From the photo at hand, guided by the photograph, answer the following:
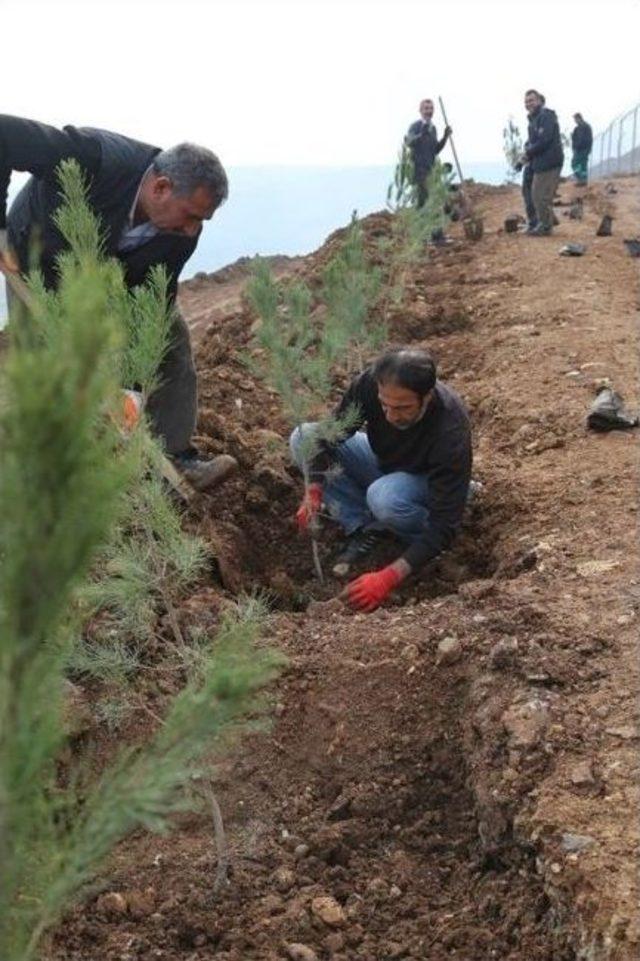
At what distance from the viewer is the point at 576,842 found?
2.02 metres

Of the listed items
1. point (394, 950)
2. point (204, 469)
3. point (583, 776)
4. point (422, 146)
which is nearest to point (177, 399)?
point (204, 469)

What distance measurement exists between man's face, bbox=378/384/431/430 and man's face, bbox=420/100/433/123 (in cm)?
777

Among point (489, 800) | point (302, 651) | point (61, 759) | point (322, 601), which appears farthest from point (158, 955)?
point (322, 601)

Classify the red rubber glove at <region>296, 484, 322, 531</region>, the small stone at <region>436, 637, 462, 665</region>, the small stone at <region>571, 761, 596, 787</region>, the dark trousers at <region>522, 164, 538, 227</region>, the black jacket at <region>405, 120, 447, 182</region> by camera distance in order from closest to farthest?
1. the small stone at <region>571, 761, 596, 787</region>
2. the small stone at <region>436, 637, 462, 665</region>
3. the red rubber glove at <region>296, 484, 322, 531</region>
4. the black jacket at <region>405, 120, 447, 182</region>
5. the dark trousers at <region>522, 164, 538, 227</region>

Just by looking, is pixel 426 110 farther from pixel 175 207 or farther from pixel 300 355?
pixel 175 207

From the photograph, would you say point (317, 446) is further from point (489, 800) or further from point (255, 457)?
point (489, 800)

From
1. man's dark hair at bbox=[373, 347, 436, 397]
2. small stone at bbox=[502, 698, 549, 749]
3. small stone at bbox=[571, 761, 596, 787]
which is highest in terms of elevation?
man's dark hair at bbox=[373, 347, 436, 397]

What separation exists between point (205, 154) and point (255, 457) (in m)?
1.62

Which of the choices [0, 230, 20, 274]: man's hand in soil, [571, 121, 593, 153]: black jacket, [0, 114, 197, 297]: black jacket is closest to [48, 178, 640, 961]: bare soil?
[0, 114, 197, 297]: black jacket

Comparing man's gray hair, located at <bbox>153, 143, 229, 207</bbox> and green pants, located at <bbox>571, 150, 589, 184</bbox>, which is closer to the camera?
man's gray hair, located at <bbox>153, 143, 229, 207</bbox>

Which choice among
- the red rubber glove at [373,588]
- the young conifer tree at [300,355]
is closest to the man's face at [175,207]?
the young conifer tree at [300,355]

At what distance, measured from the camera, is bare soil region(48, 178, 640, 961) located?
1.98m

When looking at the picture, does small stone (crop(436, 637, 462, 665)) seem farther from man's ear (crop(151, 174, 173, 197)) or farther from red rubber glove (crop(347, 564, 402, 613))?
man's ear (crop(151, 174, 173, 197))

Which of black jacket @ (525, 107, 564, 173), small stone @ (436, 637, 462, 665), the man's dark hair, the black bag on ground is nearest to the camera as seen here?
small stone @ (436, 637, 462, 665)
